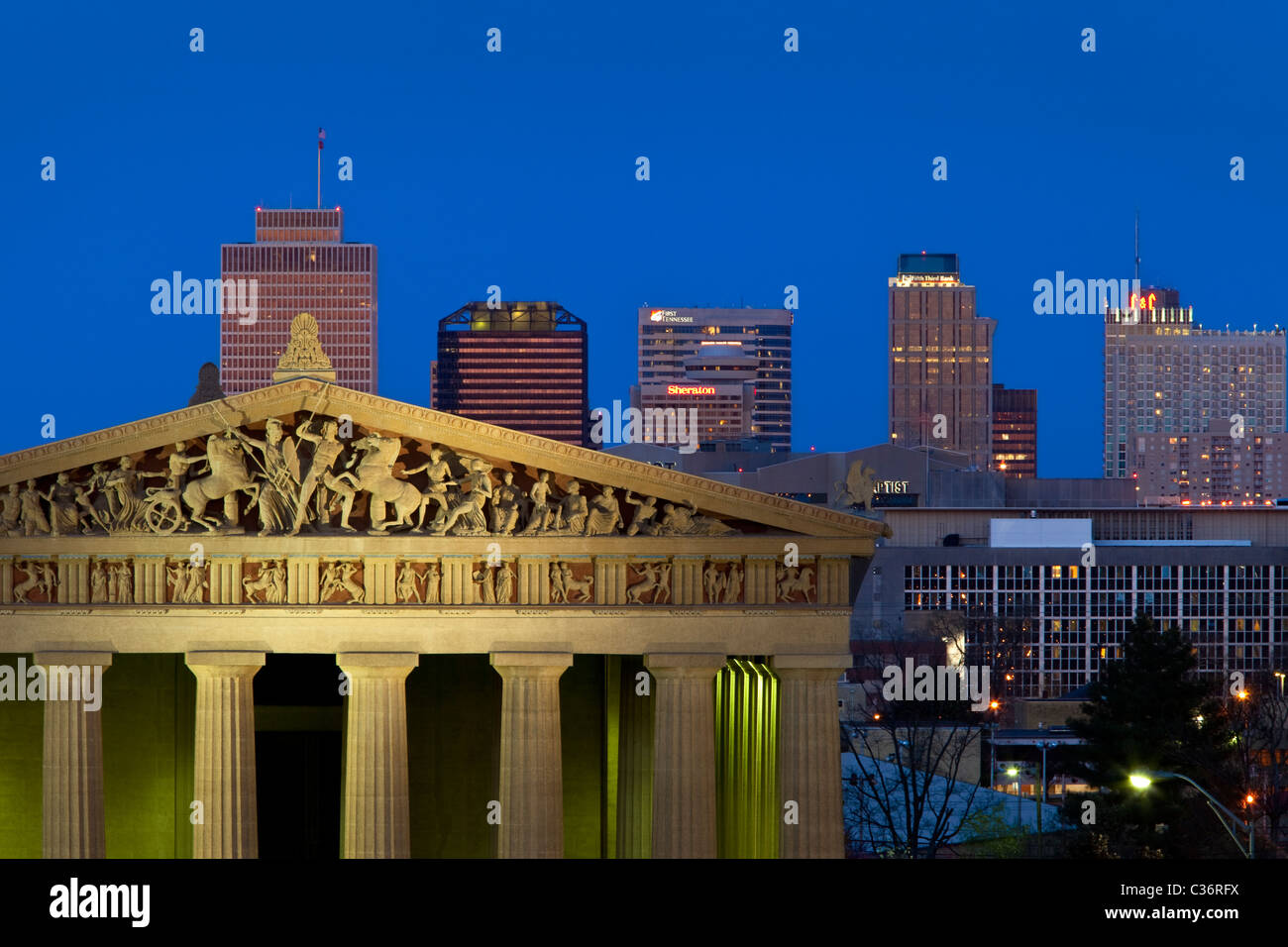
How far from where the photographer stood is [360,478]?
4591 cm

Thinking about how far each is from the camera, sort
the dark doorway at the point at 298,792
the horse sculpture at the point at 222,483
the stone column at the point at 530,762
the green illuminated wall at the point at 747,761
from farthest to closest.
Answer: the dark doorway at the point at 298,792 < the green illuminated wall at the point at 747,761 < the stone column at the point at 530,762 < the horse sculpture at the point at 222,483

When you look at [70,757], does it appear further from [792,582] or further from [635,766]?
[792,582]

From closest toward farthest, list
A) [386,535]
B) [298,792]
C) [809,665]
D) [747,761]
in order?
[386,535]
[809,665]
[747,761]
[298,792]

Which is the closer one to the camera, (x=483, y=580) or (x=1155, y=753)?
(x=483, y=580)

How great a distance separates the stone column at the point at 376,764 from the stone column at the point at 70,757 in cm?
544

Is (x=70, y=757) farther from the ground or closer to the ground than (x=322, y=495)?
closer to the ground

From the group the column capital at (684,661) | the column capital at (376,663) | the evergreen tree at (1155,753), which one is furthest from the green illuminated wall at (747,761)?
the evergreen tree at (1155,753)

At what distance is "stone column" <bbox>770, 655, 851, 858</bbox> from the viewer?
46.1 metres

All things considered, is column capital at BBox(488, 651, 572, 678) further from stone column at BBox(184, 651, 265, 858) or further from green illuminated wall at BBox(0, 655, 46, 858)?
green illuminated wall at BBox(0, 655, 46, 858)

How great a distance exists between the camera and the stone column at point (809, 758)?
46.1m

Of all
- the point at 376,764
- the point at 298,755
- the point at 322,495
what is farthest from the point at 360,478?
the point at 298,755

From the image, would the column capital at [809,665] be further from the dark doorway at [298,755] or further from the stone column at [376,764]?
the dark doorway at [298,755]

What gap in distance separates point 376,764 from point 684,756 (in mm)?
6625
